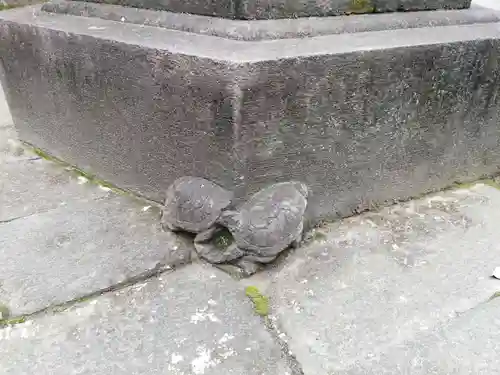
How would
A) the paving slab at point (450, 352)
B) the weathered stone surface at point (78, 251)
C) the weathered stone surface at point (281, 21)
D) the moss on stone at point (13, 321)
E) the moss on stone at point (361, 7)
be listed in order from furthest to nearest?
the moss on stone at point (361, 7) < the weathered stone surface at point (281, 21) < the weathered stone surface at point (78, 251) < the moss on stone at point (13, 321) < the paving slab at point (450, 352)

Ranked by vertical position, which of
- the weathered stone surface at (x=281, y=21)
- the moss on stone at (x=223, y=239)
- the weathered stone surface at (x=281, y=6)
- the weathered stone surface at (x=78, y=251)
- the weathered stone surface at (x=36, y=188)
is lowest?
the weathered stone surface at (x=36, y=188)

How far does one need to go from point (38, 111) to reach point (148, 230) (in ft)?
2.88

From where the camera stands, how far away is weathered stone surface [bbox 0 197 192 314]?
1217 millimetres

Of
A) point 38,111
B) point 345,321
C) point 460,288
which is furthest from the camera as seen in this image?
point 38,111

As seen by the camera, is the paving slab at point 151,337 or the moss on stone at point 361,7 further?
the moss on stone at point 361,7

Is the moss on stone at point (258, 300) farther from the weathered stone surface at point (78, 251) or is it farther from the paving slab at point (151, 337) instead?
the weathered stone surface at point (78, 251)

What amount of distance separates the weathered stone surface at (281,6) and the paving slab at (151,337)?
799 mm

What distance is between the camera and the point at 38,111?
6.30 ft

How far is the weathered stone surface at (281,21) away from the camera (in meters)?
1.32

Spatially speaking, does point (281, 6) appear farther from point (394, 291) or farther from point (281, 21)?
point (394, 291)

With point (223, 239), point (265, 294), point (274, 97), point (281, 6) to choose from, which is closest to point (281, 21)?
point (281, 6)

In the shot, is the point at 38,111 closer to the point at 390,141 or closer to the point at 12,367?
the point at 12,367

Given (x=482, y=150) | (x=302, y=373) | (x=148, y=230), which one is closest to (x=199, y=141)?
(x=148, y=230)

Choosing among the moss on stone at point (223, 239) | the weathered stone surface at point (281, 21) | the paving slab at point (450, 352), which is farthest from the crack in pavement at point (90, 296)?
the weathered stone surface at point (281, 21)
